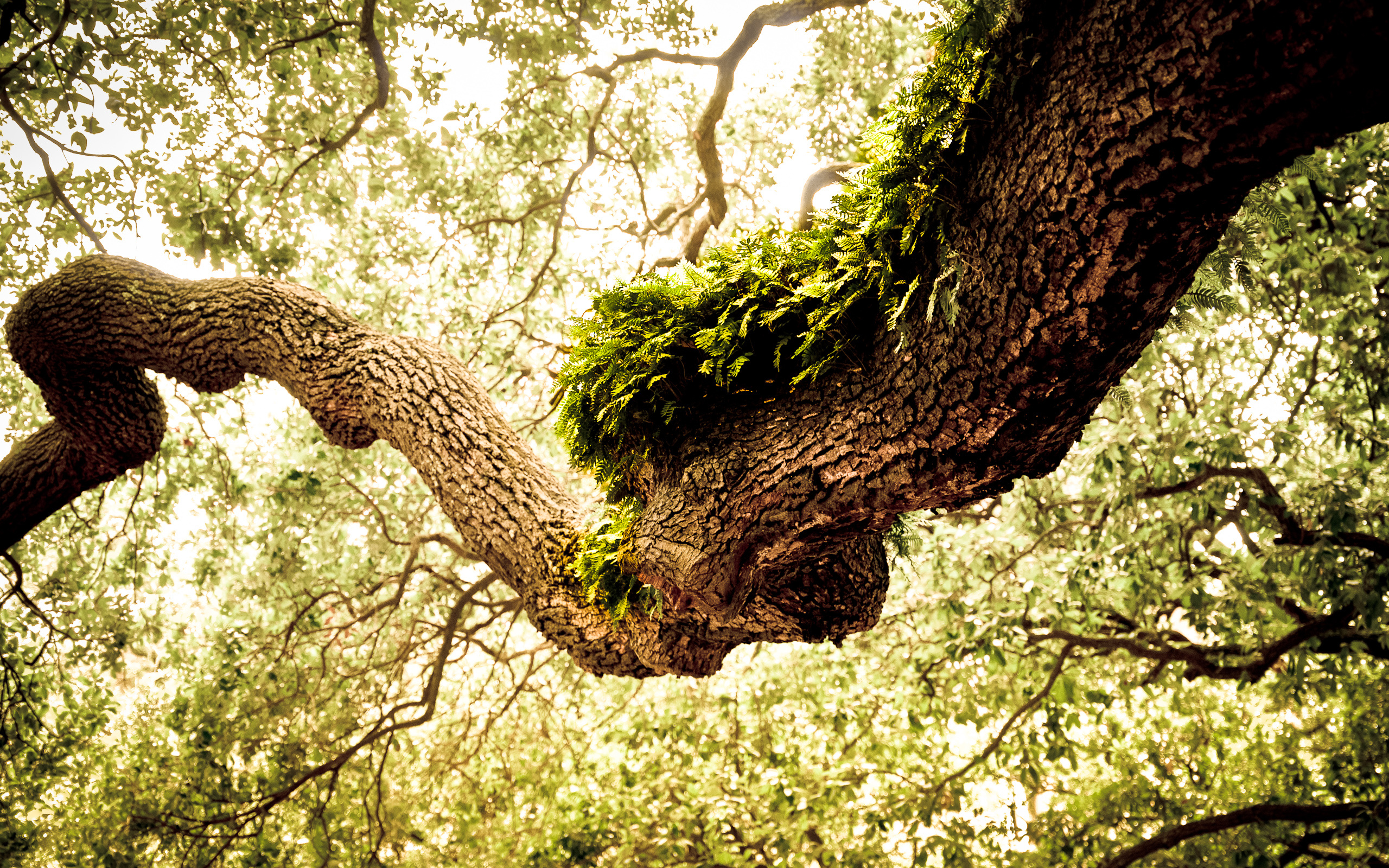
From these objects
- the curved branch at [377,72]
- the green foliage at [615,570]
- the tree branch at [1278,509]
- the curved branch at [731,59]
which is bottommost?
the green foliage at [615,570]

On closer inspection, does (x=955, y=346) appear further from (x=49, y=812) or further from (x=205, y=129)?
(x=49, y=812)

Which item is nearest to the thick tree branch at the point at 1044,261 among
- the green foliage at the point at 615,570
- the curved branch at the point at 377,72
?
the green foliage at the point at 615,570

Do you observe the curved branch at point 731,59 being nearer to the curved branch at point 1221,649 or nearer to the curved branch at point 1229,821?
the curved branch at point 1221,649

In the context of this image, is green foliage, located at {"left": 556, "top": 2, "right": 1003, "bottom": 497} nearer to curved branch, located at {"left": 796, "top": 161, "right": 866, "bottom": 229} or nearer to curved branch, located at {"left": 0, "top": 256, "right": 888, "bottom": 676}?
curved branch, located at {"left": 0, "top": 256, "right": 888, "bottom": 676}

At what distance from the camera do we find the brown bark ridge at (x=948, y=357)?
1.04 meters

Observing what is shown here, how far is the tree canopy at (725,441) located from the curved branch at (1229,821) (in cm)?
3

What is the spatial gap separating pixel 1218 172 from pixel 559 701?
330 inches

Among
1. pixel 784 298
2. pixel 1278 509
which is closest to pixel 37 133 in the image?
pixel 784 298

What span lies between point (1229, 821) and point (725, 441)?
4.78 metres

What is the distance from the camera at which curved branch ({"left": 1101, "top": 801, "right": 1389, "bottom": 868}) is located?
4477mm

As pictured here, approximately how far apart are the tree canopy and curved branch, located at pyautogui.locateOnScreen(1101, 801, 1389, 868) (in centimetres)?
3

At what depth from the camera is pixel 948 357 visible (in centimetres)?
149

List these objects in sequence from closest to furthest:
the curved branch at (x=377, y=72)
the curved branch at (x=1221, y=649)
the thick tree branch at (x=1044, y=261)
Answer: the thick tree branch at (x=1044, y=261)
the curved branch at (x=377, y=72)
the curved branch at (x=1221, y=649)

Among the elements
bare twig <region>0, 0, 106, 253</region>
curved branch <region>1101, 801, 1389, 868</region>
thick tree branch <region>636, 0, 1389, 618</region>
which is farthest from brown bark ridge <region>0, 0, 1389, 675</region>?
curved branch <region>1101, 801, 1389, 868</region>
